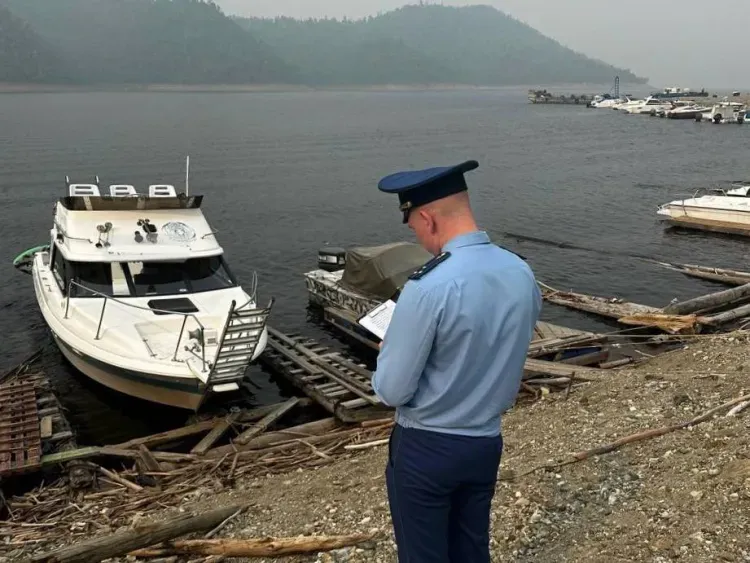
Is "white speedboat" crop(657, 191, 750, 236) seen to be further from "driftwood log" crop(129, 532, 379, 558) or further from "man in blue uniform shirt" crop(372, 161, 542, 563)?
"man in blue uniform shirt" crop(372, 161, 542, 563)

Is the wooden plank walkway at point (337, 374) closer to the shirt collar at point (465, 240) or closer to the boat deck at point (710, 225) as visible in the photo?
the shirt collar at point (465, 240)

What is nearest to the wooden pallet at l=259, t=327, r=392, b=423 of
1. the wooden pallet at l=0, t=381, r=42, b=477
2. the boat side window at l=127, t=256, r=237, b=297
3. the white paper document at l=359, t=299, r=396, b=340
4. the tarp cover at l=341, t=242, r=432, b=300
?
the white paper document at l=359, t=299, r=396, b=340

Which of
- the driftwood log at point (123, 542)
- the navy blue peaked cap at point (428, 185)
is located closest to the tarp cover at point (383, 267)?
the driftwood log at point (123, 542)

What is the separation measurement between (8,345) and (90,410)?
19.8ft

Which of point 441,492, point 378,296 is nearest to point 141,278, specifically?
point 378,296

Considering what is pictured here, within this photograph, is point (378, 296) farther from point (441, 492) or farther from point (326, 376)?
point (441, 492)

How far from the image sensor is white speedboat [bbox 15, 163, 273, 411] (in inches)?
457

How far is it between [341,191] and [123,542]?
39019 mm

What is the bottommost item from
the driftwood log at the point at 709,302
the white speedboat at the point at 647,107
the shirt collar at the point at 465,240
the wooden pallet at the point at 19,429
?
the wooden pallet at the point at 19,429

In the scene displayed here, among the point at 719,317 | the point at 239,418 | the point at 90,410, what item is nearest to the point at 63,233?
the point at 90,410

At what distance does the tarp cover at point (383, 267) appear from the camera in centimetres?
1717

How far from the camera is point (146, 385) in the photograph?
40.3ft

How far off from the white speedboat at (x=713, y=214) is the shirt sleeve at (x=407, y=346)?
32167 millimetres

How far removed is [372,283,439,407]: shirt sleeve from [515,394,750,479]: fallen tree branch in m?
4.11
